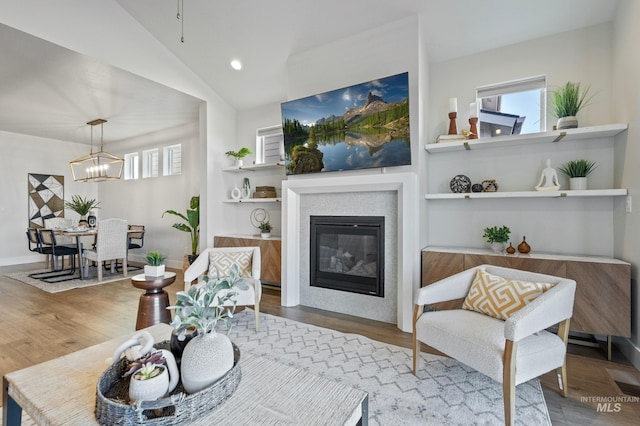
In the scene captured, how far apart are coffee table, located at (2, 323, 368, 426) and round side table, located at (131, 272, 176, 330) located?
1.22 metres

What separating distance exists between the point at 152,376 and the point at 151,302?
1826 mm

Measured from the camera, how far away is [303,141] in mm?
3611

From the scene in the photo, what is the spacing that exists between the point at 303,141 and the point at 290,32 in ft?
4.14

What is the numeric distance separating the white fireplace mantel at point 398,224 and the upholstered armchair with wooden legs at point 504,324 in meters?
0.69

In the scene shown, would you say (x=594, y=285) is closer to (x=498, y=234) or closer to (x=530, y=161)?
(x=498, y=234)

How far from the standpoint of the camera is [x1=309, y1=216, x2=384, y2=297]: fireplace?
10.5 ft

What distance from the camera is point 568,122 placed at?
266 centimetres

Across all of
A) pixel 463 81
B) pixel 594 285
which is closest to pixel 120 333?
pixel 594 285

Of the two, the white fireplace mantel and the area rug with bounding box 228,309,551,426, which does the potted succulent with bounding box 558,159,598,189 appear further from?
the area rug with bounding box 228,309,551,426

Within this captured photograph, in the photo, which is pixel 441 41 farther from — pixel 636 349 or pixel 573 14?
pixel 636 349

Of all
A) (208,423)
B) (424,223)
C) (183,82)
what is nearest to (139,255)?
(183,82)

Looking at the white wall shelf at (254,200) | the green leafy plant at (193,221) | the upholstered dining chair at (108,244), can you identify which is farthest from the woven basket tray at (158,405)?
the upholstered dining chair at (108,244)

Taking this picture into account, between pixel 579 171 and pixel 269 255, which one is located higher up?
pixel 579 171

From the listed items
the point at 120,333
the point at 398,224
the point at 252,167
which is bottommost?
the point at 120,333
